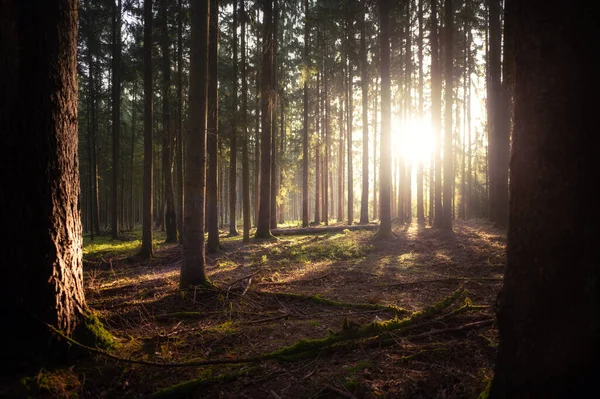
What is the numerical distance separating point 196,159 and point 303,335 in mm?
4109

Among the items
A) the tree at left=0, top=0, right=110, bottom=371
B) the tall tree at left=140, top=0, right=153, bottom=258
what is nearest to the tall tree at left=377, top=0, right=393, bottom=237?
the tall tree at left=140, top=0, right=153, bottom=258

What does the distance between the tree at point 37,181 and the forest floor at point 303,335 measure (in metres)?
0.55

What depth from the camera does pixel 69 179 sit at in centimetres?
353

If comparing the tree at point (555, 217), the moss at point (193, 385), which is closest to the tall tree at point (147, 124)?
the moss at point (193, 385)

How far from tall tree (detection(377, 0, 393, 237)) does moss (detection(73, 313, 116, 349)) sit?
11.1 metres

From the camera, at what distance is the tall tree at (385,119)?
1247cm

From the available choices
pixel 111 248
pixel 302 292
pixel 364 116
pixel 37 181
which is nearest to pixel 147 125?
pixel 111 248

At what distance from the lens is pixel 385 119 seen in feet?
43.4

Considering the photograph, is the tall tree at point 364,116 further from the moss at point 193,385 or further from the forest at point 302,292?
the moss at point 193,385

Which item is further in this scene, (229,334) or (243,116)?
(243,116)

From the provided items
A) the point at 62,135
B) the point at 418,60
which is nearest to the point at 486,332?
the point at 62,135

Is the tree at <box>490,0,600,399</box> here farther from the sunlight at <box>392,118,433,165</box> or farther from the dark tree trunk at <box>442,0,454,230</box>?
the sunlight at <box>392,118,433,165</box>

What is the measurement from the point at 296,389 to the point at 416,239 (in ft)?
39.4

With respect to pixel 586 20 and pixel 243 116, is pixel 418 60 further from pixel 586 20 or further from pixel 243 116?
pixel 586 20
